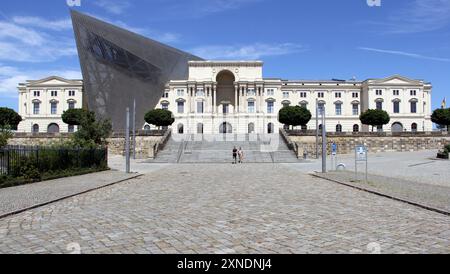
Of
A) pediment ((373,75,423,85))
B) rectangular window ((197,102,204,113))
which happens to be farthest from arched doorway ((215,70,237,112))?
pediment ((373,75,423,85))

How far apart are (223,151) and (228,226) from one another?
38.3m

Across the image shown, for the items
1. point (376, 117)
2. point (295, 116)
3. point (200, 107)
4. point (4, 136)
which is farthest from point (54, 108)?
point (4, 136)

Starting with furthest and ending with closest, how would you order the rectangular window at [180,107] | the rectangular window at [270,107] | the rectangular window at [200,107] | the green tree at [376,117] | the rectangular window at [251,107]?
the rectangular window at [270,107] → the rectangular window at [180,107] → the rectangular window at [251,107] → the rectangular window at [200,107] → the green tree at [376,117]

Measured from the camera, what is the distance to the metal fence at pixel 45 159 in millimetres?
15742

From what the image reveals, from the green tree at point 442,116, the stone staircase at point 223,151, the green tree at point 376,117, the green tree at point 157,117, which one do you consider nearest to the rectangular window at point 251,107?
the green tree at point 376,117

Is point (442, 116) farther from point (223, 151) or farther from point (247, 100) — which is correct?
point (223, 151)

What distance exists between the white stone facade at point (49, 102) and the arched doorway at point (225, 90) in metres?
28.1

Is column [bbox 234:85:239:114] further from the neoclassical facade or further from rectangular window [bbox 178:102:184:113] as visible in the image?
rectangular window [bbox 178:102:184:113]

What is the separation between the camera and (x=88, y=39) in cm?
5369

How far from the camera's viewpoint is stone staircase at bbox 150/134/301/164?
3988 cm

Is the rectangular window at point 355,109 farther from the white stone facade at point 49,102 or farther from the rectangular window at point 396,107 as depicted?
the white stone facade at point 49,102

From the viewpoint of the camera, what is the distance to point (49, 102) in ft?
→ 275

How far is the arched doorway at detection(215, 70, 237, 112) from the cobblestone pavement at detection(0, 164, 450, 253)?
244ft

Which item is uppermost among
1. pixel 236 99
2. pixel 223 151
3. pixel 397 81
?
pixel 397 81
